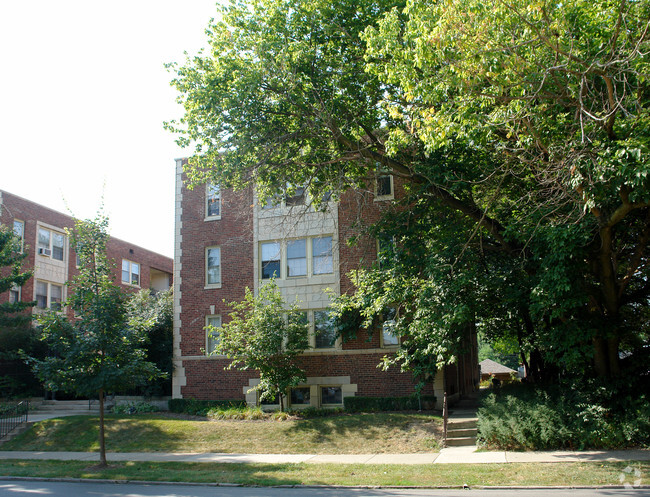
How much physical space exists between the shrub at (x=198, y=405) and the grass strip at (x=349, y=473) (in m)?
7.23

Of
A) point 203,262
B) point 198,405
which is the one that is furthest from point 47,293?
point 198,405

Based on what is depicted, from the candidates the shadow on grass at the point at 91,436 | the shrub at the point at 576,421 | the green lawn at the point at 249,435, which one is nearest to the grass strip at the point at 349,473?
the shrub at the point at 576,421

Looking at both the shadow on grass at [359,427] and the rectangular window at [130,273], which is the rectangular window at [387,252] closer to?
the shadow on grass at [359,427]

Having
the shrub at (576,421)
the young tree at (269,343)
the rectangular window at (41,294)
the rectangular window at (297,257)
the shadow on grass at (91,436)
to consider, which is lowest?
the shadow on grass at (91,436)

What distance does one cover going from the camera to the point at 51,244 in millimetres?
31156

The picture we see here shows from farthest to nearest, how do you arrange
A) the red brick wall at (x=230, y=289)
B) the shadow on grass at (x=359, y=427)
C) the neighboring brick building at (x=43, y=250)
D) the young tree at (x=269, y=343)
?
the neighboring brick building at (x=43, y=250) < the red brick wall at (x=230, y=289) < the young tree at (x=269, y=343) < the shadow on grass at (x=359, y=427)

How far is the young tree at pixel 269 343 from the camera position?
758 inches

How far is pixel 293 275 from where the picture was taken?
73.9 feet

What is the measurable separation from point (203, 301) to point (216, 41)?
37.6 feet

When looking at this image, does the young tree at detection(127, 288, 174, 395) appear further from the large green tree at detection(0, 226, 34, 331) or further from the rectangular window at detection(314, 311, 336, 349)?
the rectangular window at detection(314, 311, 336, 349)

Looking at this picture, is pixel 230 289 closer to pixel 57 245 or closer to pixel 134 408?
pixel 134 408

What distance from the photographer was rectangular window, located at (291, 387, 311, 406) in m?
21.5

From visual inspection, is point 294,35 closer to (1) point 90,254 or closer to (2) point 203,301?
(1) point 90,254

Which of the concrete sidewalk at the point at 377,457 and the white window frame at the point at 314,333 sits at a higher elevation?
the white window frame at the point at 314,333
